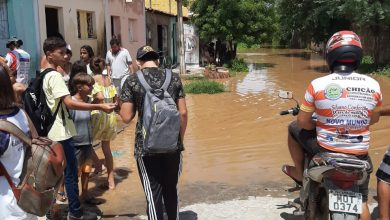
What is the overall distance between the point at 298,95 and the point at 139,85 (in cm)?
1042

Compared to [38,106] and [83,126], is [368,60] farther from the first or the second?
[38,106]

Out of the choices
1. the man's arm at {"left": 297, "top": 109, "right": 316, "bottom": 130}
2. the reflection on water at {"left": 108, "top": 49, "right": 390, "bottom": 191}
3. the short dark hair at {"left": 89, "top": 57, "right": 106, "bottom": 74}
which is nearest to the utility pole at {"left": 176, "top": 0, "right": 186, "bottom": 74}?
the reflection on water at {"left": 108, "top": 49, "right": 390, "bottom": 191}

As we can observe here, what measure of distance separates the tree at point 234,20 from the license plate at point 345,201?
709 inches

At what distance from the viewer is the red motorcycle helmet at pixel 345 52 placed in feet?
10.9

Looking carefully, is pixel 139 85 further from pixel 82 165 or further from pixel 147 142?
pixel 82 165

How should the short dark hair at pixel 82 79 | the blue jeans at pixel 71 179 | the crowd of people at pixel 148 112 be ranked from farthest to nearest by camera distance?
1. the short dark hair at pixel 82 79
2. the blue jeans at pixel 71 179
3. the crowd of people at pixel 148 112

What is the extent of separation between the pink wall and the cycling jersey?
1242 centimetres

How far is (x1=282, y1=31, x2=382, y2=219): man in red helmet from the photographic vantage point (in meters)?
3.21

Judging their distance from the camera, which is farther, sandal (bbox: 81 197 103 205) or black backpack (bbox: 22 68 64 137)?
sandal (bbox: 81 197 103 205)

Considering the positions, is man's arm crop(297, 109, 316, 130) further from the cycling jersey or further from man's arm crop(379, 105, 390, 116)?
man's arm crop(379, 105, 390, 116)

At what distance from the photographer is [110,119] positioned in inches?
211

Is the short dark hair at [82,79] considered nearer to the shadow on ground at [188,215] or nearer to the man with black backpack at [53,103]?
the man with black backpack at [53,103]

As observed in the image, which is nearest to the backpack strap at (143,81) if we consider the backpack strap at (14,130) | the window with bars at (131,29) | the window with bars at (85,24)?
the backpack strap at (14,130)

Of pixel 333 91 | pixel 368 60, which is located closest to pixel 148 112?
pixel 333 91
